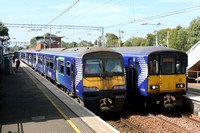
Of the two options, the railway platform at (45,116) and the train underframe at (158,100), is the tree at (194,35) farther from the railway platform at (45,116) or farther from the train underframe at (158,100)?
the railway platform at (45,116)

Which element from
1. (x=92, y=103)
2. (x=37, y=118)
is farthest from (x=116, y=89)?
(x=37, y=118)

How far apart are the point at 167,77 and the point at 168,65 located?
1.92ft

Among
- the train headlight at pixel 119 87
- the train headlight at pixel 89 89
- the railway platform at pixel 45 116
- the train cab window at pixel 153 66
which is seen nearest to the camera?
the railway platform at pixel 45 116

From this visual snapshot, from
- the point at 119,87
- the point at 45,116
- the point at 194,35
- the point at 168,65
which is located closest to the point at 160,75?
the point at 168,65

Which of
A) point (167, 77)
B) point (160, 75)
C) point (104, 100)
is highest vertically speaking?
point (160, 75)

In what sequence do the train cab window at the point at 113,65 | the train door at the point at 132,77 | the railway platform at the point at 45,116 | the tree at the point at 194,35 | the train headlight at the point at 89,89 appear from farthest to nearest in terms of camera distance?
the tree at the point at 194,35
the train door at the point at 132,77
the train cab window at the point at 113,65
the train headlight at the point at 89,89
the railway platform at the point at 45,116

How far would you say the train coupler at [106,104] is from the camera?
10.0 m

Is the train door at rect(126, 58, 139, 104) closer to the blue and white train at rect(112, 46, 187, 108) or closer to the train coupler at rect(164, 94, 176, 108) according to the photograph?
the blue and white train at rect(112, 46, 187, 108)

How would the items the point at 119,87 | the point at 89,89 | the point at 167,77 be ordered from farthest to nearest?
1. the point at 167,77
2. the point at 119,87
3. the point at 89,89

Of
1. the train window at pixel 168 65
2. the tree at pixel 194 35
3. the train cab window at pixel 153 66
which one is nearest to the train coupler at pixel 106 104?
the train cab window at pixel 153 66

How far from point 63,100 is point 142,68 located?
4393mm

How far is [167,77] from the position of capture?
1096cm

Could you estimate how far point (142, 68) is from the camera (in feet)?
36.2

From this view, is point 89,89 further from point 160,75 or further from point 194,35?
point 194,35
